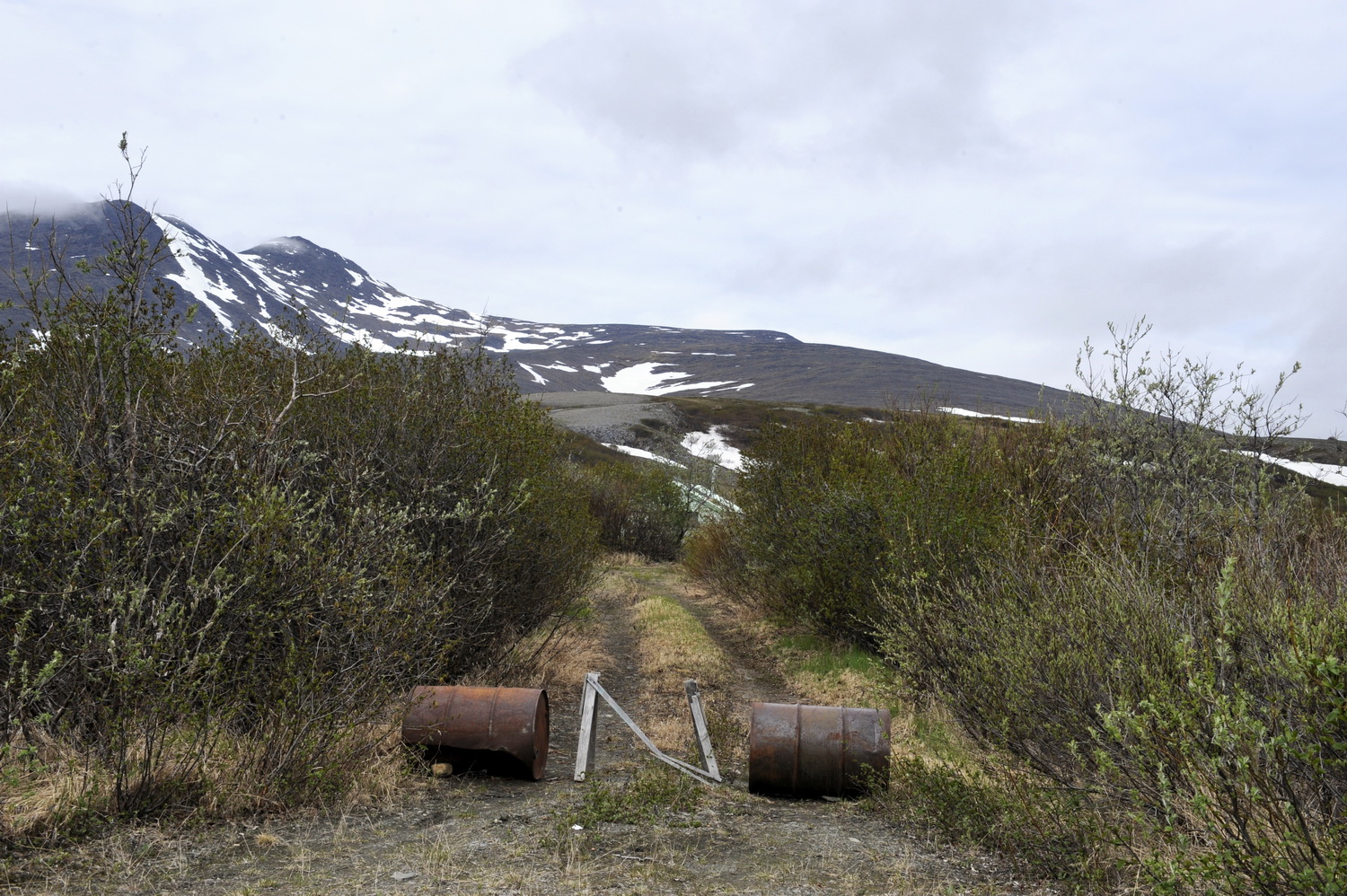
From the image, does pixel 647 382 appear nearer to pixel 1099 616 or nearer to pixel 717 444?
pixel 717 444

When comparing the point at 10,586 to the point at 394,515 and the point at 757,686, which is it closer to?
the point at 394,515

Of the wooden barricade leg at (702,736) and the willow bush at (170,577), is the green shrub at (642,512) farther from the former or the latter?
the wooden barricade leg at (702,736)

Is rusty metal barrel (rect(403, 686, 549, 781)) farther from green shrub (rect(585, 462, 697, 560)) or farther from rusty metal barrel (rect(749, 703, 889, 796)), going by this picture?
green shrub (rect(585, 462, 697, 560))

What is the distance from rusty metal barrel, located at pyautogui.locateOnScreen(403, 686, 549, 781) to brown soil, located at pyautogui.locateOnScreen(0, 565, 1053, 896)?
0.52 feet

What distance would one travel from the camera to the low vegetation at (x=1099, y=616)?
3.21 m

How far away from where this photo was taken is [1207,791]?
389 centimetres

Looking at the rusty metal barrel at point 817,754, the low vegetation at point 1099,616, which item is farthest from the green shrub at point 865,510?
the rusty metal barrel at point 817,754

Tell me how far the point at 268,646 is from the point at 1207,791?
5419mm

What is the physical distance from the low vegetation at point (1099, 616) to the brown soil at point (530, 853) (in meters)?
0.57

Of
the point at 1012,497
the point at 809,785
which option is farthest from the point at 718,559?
the point at 809,785

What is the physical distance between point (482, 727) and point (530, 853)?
1.58m

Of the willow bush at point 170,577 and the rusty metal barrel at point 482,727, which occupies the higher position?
the willow bush at point 170,577

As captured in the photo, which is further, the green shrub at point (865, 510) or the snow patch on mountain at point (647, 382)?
the snow patch on mountain at point (647, 382)

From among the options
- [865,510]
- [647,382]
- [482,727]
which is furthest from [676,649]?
[647,382]
